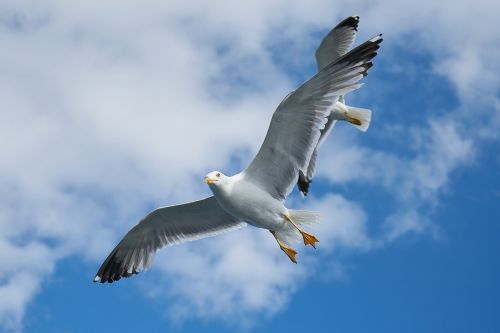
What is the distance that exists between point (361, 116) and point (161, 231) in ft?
13.4

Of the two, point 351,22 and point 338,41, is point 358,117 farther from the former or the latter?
point 351,22

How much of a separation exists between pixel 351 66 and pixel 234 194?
2.11 m

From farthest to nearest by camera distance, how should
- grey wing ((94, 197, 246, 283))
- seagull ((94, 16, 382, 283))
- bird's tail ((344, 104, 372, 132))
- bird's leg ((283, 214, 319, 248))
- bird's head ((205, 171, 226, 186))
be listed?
bird's tail ((344, 104, 372, 132)) → grey wing ((94, 197, 246, 283)) → bird's leg ((283, 214, 319, 248)) → bird's head ((205, 171, 226, 186)) → seagull ((94, 16, 382, 283))

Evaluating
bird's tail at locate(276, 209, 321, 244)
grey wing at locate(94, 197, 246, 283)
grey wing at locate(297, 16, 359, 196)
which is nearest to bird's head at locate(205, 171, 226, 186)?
grey wing at locate(94, 197, 246, 283)

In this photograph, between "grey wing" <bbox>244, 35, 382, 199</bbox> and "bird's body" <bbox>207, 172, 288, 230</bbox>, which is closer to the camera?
"grey wing" <bbox>244, 35, 382, 199</bbox>

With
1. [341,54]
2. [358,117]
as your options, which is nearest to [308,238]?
[358,117]

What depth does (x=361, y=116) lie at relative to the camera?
13758mm

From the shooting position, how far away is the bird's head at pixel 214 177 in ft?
33.3

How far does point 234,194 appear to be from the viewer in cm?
1018

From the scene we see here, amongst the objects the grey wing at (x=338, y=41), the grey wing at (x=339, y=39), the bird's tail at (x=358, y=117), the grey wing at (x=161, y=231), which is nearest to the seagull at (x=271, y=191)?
the grey wing at (x=161, y=231)

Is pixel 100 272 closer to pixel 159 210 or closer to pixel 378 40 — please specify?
pixel 159 210

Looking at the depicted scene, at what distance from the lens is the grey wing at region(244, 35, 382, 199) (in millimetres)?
9438

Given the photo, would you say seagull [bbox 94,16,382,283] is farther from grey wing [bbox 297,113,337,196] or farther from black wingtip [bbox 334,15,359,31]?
black wingtip [bbox 334,15,359,31]

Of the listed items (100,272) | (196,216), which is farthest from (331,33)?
(100,272)
